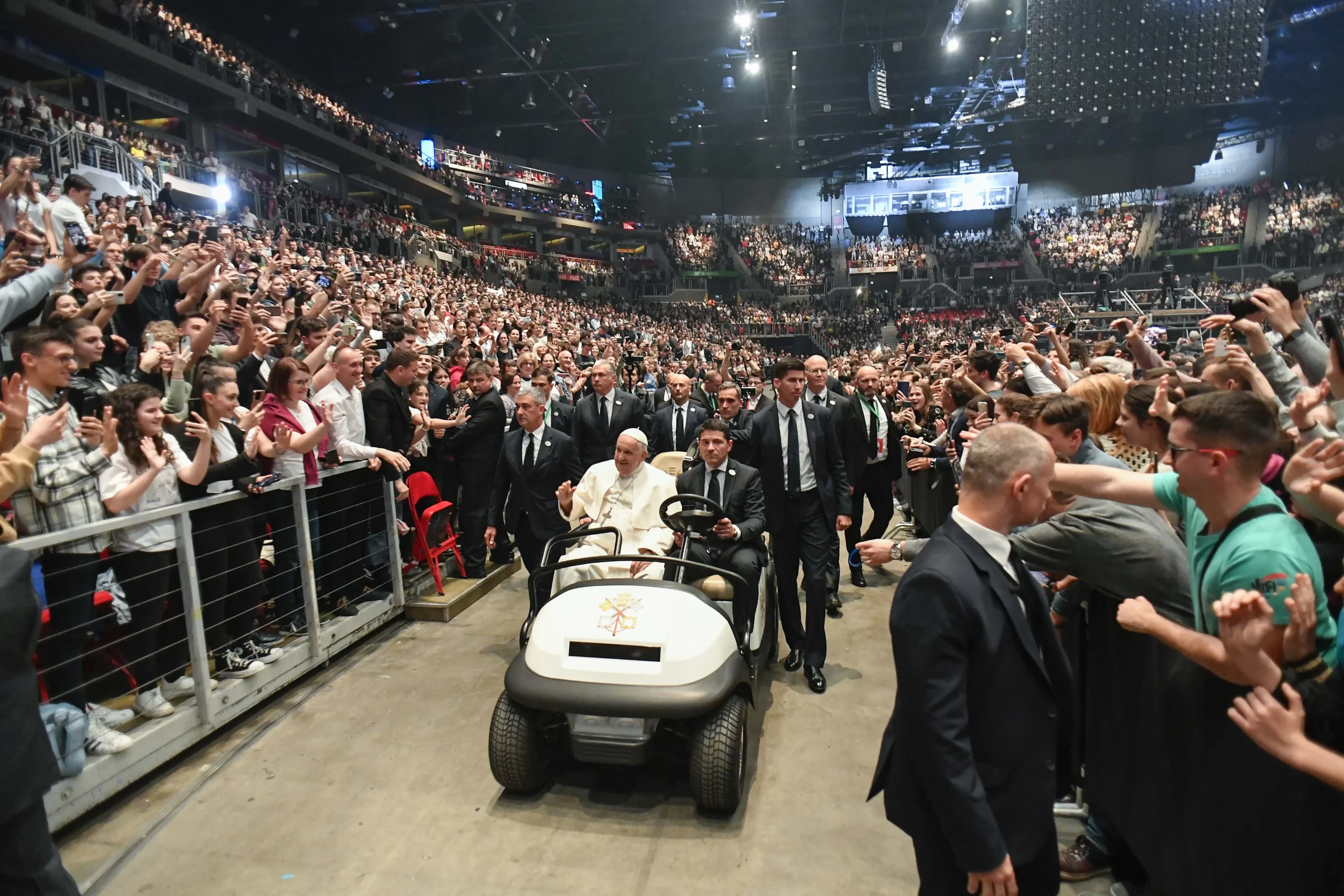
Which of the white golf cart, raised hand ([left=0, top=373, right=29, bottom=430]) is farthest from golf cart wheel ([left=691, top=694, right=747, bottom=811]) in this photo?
raised hand ([left=0, top=373, right=29, bottom=430])

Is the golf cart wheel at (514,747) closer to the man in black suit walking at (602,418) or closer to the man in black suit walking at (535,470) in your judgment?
the man in black suit walking at (535,470)

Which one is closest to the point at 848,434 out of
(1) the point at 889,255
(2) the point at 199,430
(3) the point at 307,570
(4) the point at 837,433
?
(4) the point at 837,433

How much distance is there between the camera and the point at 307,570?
4.32m

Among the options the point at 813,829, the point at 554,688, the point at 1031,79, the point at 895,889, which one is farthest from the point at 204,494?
the point at 1031,79

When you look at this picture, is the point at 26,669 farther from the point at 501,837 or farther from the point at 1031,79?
the point at 1031,79

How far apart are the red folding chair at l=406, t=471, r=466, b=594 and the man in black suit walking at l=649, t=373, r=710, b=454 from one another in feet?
7.34

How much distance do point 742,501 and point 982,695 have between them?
2.59 metres

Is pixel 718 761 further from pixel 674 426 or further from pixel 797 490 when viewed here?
pixel 674 426

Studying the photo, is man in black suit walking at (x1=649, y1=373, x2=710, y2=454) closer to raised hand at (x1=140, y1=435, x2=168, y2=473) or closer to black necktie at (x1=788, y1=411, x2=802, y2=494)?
black necktie at (x1=788, y1=411, x2=802, y2=494)

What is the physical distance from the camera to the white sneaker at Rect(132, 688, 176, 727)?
134 inches

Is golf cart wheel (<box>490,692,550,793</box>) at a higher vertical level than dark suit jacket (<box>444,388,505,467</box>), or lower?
lower

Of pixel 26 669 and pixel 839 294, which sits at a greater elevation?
pixel 839 294

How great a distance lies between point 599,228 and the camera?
39.7 meters

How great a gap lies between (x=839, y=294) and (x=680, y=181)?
41.4ft
